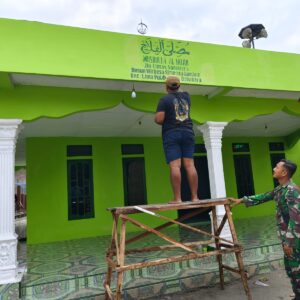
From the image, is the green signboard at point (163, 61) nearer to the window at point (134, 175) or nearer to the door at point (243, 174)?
the window at point (134, 175)

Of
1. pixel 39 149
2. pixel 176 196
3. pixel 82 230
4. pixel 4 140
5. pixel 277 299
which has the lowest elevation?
pixel 277 299

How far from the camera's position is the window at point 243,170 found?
985 centimetres

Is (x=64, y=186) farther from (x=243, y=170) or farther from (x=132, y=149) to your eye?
(x=243, y=170)

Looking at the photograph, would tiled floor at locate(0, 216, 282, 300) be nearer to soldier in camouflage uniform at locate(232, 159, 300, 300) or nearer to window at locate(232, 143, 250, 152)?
soldier in camouflage uniform at locate(232, 159, 300, 300)

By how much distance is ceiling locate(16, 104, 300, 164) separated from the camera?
21.7ft

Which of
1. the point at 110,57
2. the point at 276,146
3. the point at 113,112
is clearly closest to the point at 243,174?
the point at 276,146

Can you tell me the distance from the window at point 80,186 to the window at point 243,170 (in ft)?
15.7

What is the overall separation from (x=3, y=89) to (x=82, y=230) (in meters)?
4.49

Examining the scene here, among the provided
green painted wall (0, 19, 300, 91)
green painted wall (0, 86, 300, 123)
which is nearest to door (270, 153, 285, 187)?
green painted wall (0, 86, 300, 123)

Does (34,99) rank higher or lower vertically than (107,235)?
higher

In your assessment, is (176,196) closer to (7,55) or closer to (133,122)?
(7,55)

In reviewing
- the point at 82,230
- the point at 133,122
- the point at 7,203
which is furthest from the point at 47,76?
the point at 82,230

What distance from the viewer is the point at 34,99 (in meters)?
4.76

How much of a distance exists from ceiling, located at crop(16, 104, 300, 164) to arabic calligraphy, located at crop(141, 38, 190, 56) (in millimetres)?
1535
